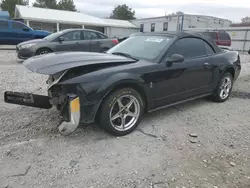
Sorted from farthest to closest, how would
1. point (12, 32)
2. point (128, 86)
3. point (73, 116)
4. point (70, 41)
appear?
1. point (12, 32)
2. point (70, 41)
3. point (128, 86)
4. point (73, 116)

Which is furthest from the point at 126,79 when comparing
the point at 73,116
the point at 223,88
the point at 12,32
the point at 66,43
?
the point at 12,32

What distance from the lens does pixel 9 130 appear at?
331 centimetres

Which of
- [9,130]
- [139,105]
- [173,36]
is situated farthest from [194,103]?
[9,130]

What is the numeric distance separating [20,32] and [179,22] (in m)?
21.5

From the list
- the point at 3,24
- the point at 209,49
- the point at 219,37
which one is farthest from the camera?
the point at 219,37

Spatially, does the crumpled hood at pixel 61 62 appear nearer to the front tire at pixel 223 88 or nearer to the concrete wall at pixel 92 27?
the front tire at pixel 223 88

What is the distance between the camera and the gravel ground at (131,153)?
2383mm

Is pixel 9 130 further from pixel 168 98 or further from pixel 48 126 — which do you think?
pixel 168 98

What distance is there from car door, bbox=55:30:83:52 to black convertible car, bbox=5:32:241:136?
524 centimetres

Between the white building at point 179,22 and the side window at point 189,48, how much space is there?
25512mm

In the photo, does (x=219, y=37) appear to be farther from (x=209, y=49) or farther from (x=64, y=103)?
(x=64, y=103)

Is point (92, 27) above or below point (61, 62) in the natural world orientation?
above

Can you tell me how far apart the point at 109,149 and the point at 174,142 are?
96 cm

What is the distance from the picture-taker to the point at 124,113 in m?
3.30
